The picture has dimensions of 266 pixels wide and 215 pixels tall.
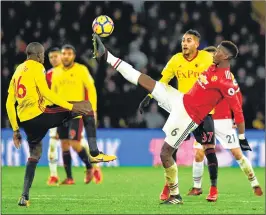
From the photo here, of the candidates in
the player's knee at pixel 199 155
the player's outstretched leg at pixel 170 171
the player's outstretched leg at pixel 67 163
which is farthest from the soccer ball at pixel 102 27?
the player's outstretched leg at pixel 67 163

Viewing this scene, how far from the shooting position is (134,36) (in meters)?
19.8

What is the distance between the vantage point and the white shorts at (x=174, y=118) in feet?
30.5

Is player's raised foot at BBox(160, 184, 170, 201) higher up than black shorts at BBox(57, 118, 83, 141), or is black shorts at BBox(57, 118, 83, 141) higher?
black shorts at BBox(57, 118, 83, 141)

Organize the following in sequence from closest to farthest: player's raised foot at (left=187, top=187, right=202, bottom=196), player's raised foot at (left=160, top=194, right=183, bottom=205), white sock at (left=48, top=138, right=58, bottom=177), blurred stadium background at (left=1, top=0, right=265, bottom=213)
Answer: player's raised foot at (left=160, top=194, right=183, bottom=205), player's raised foot at (left=187, top=187, right=202, bottom=196), white sock at (left=48, top=138, right=58, bottom=177), blurred stadium background at (left=1, top=0, right=265, bottom=213)

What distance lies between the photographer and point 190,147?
17406 millimetres

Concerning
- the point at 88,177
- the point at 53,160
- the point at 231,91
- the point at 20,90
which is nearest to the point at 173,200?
the point at 231,91

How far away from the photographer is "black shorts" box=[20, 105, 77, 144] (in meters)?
9.40

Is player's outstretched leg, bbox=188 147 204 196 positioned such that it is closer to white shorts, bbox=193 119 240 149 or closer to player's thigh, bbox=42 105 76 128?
white shorts, bbox=193 119 240 149

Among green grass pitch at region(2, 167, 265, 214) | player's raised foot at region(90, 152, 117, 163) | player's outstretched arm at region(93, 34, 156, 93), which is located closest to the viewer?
green grass pitch at region(2, 167, 265, 214)

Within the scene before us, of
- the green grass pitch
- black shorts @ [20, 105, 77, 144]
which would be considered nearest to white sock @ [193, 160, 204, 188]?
the green grass pitch

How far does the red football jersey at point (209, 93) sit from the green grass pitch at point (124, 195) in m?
1.16

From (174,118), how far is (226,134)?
1900mm

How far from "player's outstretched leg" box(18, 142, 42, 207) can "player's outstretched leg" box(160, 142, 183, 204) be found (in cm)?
154

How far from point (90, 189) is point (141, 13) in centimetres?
897
